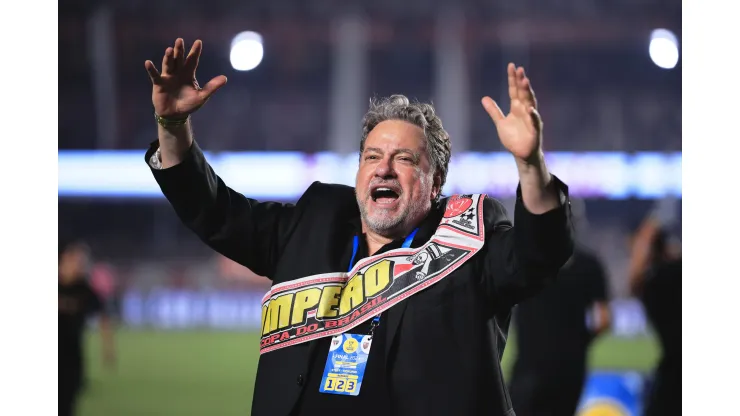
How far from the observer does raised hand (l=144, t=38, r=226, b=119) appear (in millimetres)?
1849

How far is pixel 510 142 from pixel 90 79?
13256 millimetres

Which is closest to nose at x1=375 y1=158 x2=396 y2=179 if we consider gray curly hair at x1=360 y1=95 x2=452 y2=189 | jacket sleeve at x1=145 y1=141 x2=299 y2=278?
gray curly hair at x1=360 y1=95 x2=452 y2=189

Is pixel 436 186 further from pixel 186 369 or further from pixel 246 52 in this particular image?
pixel 186 369

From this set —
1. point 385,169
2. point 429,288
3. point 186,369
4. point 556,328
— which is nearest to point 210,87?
point 385,169

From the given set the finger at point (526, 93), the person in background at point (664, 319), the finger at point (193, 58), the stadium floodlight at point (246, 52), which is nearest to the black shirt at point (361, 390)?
the finger at point (526, 93)

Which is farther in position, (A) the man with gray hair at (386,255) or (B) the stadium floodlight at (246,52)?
(B) the stadium floodlight at (246,52)

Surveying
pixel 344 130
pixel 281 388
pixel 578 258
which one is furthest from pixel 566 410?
pixel 344 130

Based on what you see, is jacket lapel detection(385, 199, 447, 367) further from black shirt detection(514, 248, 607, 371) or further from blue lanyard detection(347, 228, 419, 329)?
black shirt detection(514, 248, 607, 371)

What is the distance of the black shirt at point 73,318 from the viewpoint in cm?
453

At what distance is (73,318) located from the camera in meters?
4.68

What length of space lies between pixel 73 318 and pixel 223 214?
307 centimetres

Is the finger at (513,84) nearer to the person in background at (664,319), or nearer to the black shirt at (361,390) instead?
the black shirt at (361,390)

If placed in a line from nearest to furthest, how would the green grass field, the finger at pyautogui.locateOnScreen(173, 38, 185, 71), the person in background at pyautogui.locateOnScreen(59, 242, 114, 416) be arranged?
the finger at pyautogui.locateOnScreen(173, 38, 185, 71) → the person in background at pyautogui.locateOnScreen(59, 242, 114, 416) → the green grass field

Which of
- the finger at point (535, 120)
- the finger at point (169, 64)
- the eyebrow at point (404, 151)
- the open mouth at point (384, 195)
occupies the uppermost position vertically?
the finger at point (169, 64)
